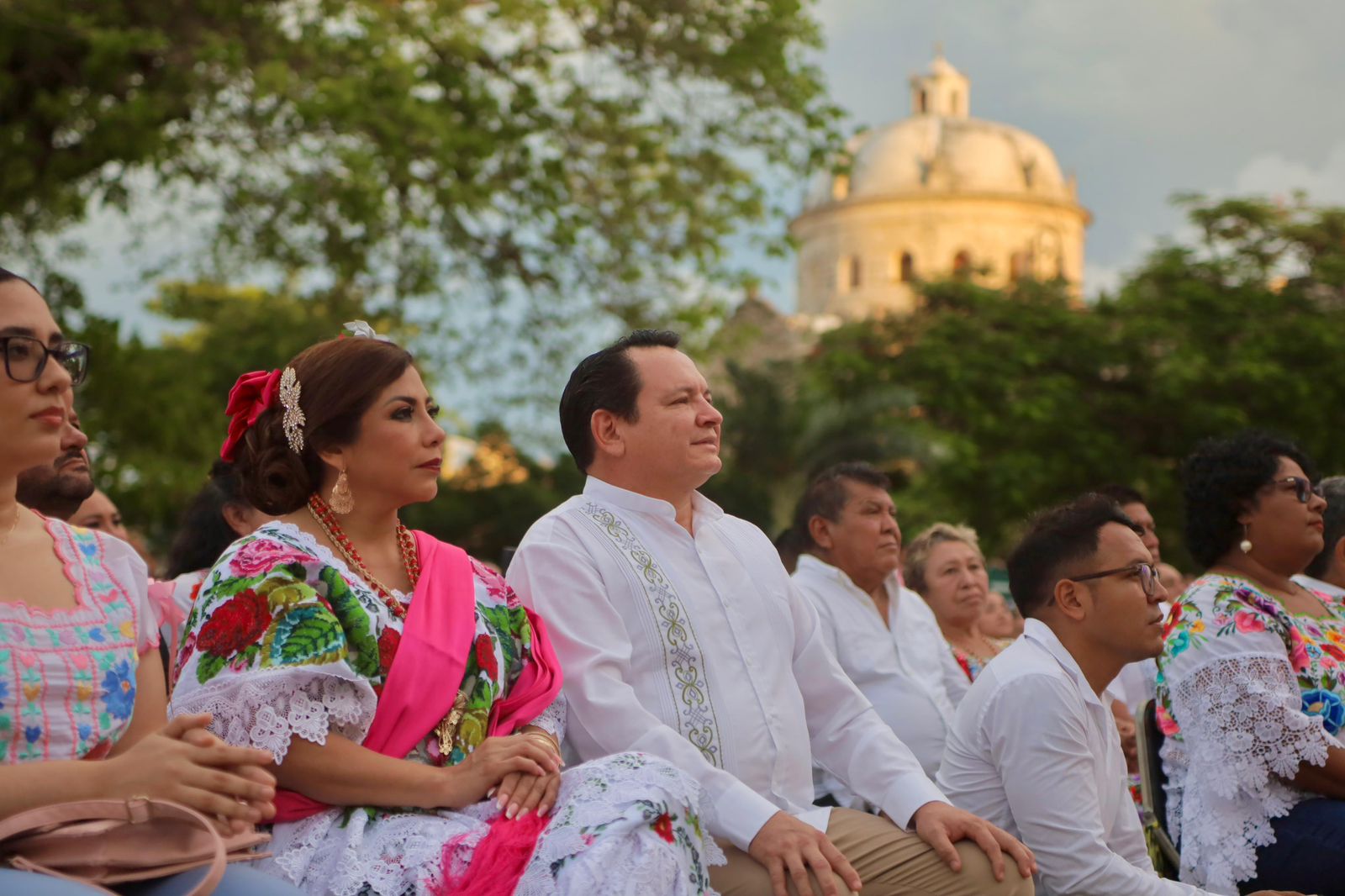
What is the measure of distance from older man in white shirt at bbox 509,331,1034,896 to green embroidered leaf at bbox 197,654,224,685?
884 millimetres

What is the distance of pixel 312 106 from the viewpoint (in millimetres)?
11742

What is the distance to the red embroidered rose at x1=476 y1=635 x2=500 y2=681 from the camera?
11.1 feet

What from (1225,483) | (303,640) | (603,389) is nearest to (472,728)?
(303,640)

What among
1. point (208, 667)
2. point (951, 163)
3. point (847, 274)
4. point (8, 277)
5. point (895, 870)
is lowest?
point (895, 870)

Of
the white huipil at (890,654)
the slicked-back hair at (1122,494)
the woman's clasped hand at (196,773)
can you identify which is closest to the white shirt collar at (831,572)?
the white huipil at (890,654)

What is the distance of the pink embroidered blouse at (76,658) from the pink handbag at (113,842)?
247 millimetres

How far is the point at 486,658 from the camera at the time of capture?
11.1ft

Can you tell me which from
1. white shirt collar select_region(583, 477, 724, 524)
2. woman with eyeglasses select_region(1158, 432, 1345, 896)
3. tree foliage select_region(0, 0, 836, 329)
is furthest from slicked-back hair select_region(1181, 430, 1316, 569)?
tree foliage select_region(0, 0, 836, 329)

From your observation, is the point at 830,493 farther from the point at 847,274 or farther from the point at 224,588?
the point at 847,274

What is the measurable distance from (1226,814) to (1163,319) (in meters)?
24.1

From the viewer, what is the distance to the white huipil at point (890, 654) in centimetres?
609

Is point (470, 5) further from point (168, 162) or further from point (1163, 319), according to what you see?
point (1163, 319)

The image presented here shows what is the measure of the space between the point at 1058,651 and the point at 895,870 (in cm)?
99

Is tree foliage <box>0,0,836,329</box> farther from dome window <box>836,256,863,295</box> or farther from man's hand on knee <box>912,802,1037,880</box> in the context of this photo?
dome window <box>836,256,863,295</box>
